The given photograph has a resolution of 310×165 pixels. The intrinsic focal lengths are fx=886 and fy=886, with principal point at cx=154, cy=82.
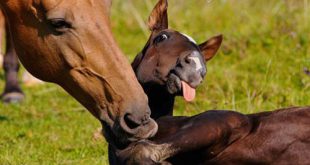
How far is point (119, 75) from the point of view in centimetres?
417

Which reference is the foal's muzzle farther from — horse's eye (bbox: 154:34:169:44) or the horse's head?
horse's eye (bbox: 154:34:169:44)

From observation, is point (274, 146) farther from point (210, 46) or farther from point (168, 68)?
point (210, 46)

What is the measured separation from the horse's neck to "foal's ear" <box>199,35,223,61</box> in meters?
0.36

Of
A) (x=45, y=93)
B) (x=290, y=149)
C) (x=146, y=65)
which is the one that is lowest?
(x=45, y=93)

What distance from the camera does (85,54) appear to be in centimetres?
423

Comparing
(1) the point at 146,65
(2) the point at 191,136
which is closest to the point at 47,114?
(1) the point at 146,65

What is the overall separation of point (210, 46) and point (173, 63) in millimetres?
444

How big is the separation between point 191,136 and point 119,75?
47 centimetres

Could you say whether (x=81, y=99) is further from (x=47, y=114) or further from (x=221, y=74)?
(x=221, y=74)

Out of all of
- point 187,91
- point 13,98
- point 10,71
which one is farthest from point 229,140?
point 10,71

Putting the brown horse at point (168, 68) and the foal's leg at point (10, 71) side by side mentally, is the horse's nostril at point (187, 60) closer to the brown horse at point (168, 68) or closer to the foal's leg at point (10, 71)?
the brown horse at point (168, 68)

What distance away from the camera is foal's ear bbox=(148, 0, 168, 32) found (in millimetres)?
4844

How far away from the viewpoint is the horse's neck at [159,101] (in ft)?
15.0

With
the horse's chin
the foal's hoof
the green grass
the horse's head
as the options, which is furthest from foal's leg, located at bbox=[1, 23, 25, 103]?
the horse's chin
